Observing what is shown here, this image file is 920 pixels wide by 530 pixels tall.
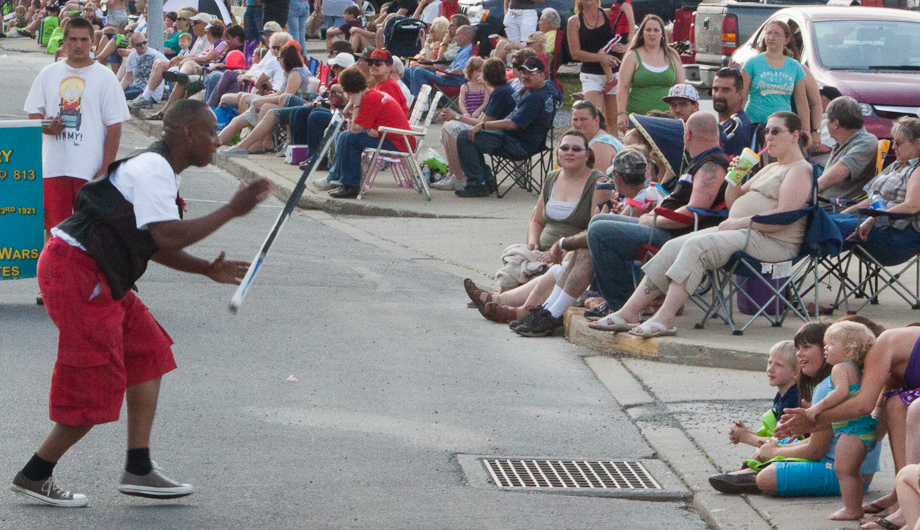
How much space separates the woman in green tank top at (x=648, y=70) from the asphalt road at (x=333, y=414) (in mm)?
3243

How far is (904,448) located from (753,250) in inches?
115

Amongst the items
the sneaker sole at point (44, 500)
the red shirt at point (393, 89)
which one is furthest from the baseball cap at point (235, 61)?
the sneaker sole at point (44, 500)

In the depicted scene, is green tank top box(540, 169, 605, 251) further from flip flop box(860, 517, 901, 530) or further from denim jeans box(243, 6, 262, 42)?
denim jeans box(243, 6, 262, 42)

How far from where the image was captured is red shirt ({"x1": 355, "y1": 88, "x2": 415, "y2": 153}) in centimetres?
1343

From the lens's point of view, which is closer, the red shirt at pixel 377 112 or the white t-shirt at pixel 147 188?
the white t-shirt at pixel 147 188

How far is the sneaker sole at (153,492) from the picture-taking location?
4.79m

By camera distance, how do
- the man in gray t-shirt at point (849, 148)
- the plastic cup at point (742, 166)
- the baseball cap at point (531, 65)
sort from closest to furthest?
the plastic cup at point (742, 166), the man in gray t-shirt at point (849, 148), the baseball cap at point (531, 65)

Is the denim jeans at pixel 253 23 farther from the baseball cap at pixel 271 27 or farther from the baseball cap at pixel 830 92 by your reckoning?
the baseball cap at pixel 830 92

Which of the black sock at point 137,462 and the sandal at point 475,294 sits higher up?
the black sock at point 137,462

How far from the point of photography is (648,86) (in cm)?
1184

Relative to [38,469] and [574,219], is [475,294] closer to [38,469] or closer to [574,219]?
[574,219]

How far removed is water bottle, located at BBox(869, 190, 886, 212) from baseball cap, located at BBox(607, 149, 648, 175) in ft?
5.11

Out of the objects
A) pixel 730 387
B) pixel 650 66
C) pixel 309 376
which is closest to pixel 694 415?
pixel 730 387

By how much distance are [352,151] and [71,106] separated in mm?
5691
